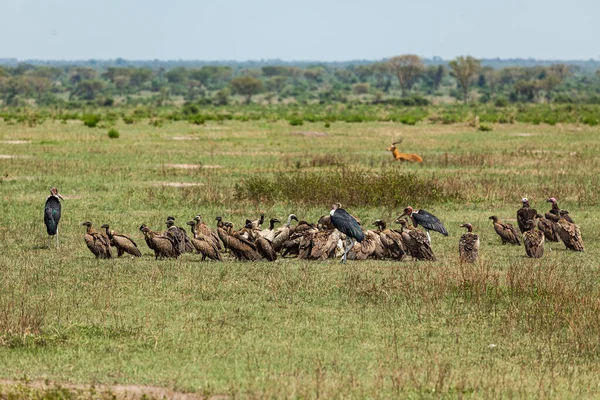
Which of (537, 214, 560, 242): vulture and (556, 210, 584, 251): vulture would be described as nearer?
(556, 210, 584, 251): vulture

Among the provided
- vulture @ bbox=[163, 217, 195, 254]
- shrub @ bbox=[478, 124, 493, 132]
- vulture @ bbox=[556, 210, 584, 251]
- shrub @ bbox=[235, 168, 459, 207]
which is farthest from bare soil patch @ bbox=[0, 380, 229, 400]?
shrub @ bbox=[478, 124, 493, 132]

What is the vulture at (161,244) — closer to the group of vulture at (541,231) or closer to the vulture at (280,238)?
the vulture at (280,238)

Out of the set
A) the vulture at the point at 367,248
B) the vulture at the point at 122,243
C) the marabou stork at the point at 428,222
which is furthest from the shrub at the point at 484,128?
the vulture at the point at 122,243

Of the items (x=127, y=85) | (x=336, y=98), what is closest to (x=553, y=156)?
(x=336, y=98)

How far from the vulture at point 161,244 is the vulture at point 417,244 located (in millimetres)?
3508

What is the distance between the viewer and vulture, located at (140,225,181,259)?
48.7 ft

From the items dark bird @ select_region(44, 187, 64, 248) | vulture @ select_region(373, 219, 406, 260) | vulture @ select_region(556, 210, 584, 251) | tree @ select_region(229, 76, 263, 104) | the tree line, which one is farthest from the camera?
tree @ select_region(229, 76, 263, 104)

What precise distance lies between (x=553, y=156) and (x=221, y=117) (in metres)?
28.9

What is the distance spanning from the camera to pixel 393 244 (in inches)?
594

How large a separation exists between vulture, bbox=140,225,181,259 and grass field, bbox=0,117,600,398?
27cm

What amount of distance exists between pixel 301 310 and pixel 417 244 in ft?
12.2

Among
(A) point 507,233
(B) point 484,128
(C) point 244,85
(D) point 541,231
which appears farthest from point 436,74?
(D) point 541,231

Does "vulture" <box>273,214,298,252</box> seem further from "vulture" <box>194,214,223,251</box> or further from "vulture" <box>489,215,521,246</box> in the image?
"vulture" <box>489,215,521,246</box>

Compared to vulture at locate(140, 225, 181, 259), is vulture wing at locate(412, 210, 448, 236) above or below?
above
